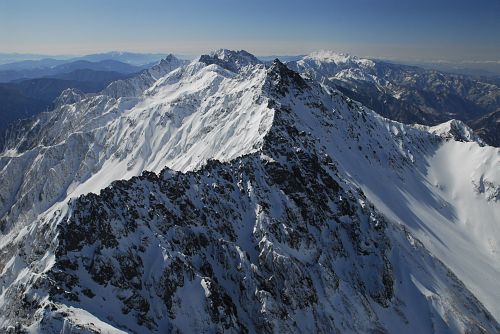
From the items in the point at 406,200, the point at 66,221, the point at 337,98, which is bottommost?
the point at 406,200

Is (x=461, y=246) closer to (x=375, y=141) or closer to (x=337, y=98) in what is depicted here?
(x=375, y=141)

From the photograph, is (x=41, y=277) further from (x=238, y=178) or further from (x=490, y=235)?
(x=490, y=235)

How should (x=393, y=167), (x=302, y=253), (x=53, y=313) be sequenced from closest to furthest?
1. (x=53, y=313)
2. (x=302, y=253)
3. (x=393, y=167)

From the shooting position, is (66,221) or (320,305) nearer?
(66,221)

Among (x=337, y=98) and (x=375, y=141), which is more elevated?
(x=337, y=98)

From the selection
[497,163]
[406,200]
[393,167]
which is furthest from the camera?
[497,163]

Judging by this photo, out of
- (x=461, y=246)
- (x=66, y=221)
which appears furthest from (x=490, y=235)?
(x=66, y=221)
